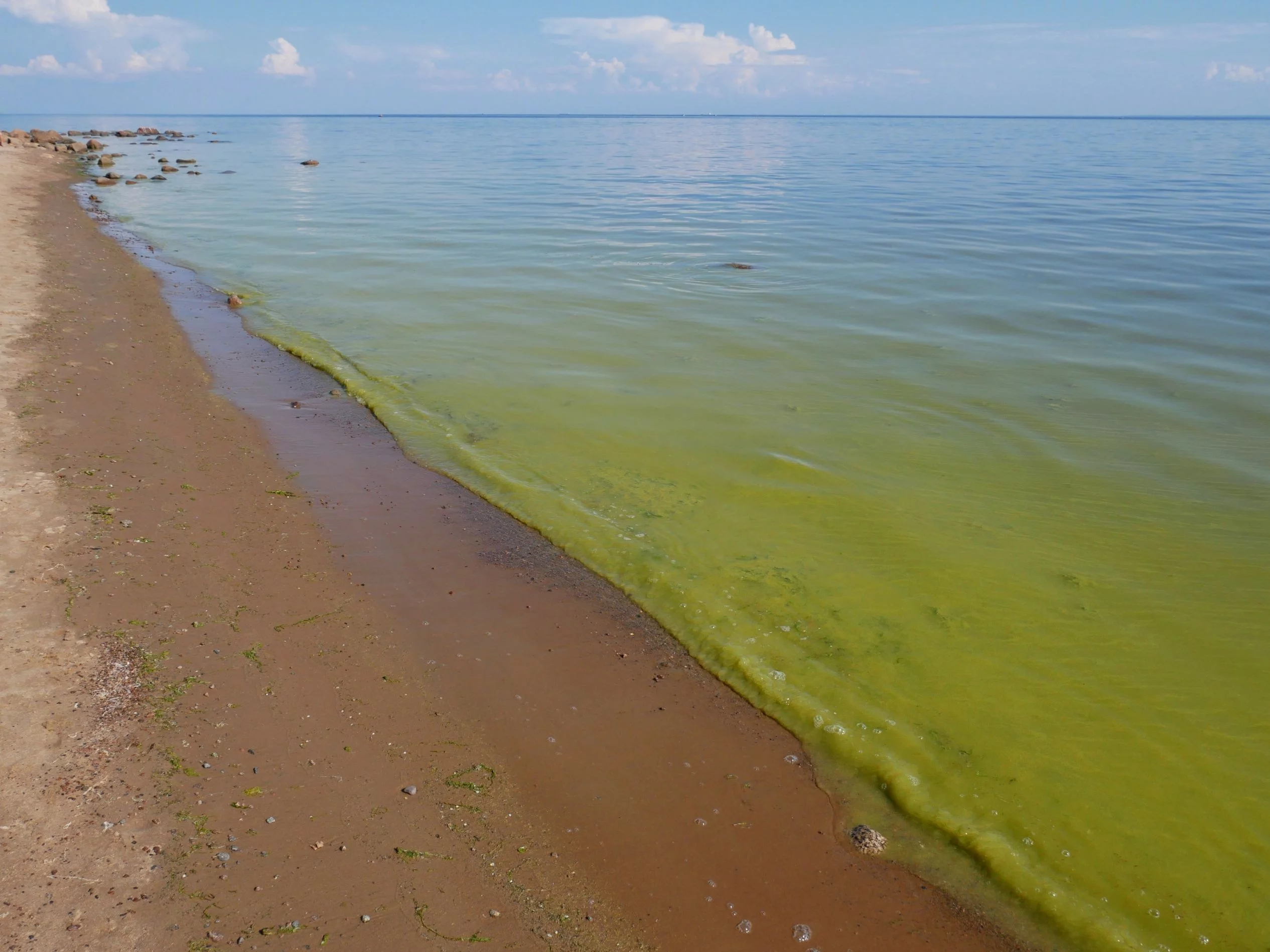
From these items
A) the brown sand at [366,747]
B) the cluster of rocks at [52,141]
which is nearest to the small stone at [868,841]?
the brown sand at [366,747]

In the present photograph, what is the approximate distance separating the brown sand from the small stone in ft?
0.31

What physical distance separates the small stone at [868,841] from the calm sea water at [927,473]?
0.57 ft

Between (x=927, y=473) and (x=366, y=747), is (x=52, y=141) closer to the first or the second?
(x=927, y=473)

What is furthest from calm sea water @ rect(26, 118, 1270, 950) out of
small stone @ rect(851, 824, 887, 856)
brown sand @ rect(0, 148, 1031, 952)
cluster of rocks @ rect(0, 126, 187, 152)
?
cluster of rocks @ rect(0, 126, 187, 152)

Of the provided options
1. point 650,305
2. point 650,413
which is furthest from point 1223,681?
point 650,305

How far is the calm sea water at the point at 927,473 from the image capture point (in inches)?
214

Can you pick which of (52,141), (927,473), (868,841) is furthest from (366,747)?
(52,141)

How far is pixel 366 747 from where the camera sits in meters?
5.25

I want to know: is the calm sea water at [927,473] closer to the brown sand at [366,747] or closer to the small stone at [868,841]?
the small stone at [868,841]

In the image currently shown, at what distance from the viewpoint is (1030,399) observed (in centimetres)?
1189

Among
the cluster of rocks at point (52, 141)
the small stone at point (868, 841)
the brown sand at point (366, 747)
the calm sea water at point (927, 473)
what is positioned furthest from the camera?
the cluster of rocks at point (52, 141)

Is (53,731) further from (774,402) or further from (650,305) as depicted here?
(650,305)

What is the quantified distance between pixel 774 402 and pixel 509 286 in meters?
9.02

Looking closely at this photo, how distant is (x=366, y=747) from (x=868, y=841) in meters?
3.09
